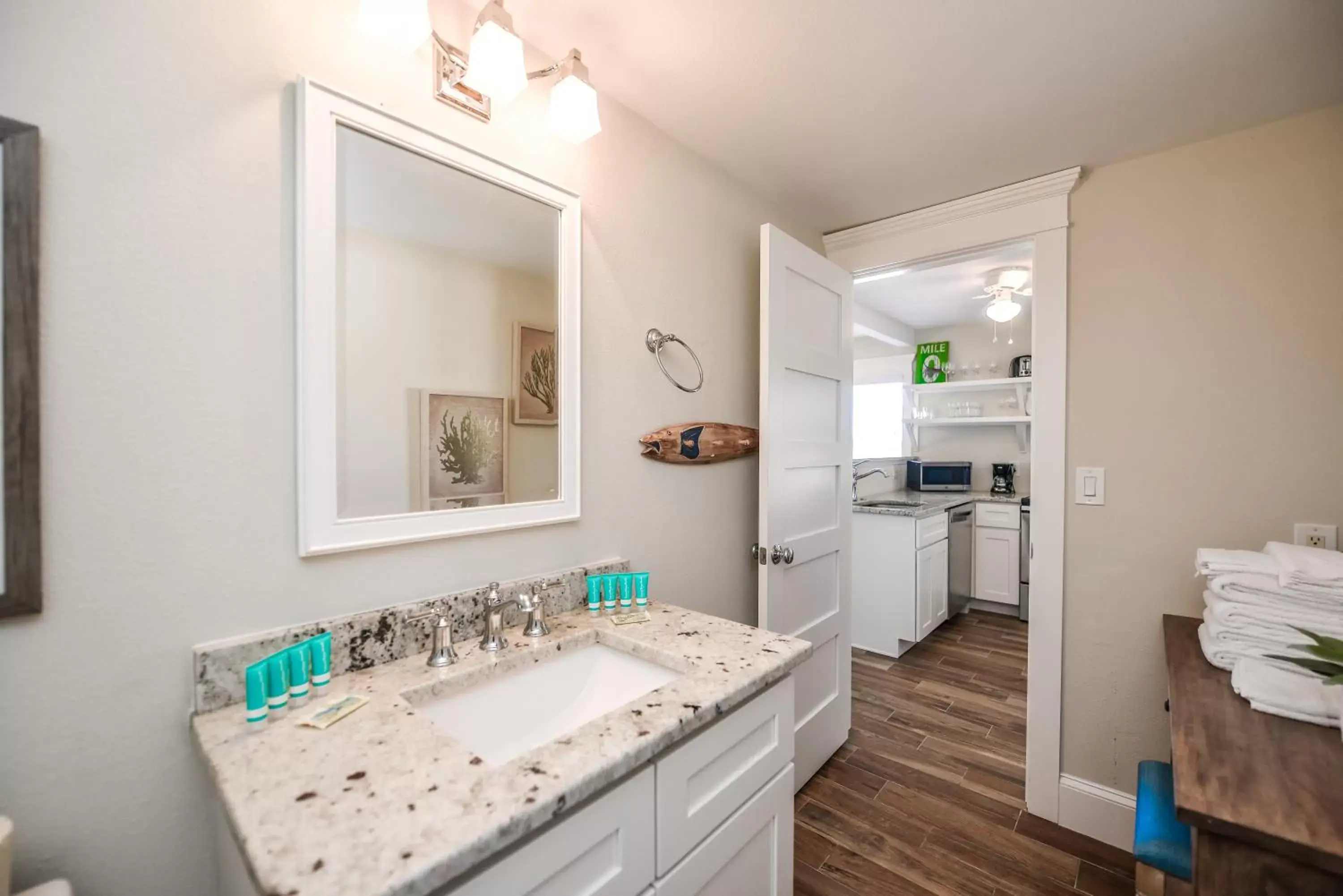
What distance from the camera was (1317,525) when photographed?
59.4 inches

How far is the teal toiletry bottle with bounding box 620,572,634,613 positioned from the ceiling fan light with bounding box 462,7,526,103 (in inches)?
42.9

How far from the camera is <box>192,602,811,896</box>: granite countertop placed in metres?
0.54

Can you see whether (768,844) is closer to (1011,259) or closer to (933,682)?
(933,682)

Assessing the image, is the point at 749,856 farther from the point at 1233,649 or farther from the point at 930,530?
the point at 930,530

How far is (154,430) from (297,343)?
0.77 feet

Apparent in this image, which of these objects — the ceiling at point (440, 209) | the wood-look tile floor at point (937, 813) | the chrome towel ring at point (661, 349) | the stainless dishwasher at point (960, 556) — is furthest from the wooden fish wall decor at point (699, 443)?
the stainless dishwasher at point (960, 556)

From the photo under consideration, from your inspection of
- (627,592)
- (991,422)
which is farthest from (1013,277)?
(627,592)

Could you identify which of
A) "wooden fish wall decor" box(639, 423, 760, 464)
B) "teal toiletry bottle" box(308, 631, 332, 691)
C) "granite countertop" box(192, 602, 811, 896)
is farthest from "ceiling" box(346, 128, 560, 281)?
"granite countertop" box(192, 602, 811, 896)

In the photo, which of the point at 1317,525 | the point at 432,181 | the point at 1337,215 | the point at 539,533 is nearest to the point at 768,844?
the point at 539,533

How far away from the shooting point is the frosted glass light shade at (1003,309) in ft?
11.1

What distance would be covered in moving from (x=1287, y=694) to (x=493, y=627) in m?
1.52

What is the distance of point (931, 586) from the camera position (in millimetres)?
3434

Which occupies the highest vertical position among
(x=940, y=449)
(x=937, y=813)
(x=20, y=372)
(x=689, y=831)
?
(x=20, y=372)

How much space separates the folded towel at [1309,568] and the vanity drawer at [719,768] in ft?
3.58
